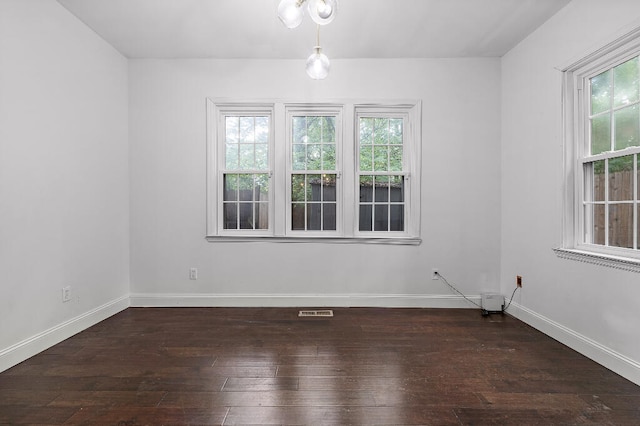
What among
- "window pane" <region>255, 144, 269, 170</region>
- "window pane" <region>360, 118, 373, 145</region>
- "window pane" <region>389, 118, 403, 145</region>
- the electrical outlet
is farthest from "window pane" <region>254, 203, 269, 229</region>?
the electrical outlet

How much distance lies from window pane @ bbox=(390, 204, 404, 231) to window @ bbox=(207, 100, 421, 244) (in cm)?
1

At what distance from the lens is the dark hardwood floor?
1762 mm

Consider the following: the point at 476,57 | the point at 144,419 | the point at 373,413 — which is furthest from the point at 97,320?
the point at 476,57

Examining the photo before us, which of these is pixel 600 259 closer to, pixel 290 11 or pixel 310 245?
pixel 310 245

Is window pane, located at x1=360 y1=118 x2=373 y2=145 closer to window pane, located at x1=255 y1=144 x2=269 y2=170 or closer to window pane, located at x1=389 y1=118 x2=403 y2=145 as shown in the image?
window pane, located at x1=389 y1=118 x2=403 y2=145

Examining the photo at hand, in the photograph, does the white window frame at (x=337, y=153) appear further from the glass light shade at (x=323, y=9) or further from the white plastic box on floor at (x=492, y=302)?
the glass light shade at (x=323, y=9)

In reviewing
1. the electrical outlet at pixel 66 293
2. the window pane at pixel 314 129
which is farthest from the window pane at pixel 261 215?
the electrical outlet at pixel 66 293

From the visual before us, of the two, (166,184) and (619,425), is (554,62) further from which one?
(166,184)

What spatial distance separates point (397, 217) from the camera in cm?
374

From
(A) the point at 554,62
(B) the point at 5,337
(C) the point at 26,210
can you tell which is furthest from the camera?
(A) the point at 554,62

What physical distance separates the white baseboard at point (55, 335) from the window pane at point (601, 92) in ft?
15.5

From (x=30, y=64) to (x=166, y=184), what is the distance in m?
1.50

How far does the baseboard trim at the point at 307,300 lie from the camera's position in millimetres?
3607

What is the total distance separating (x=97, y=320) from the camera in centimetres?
314
